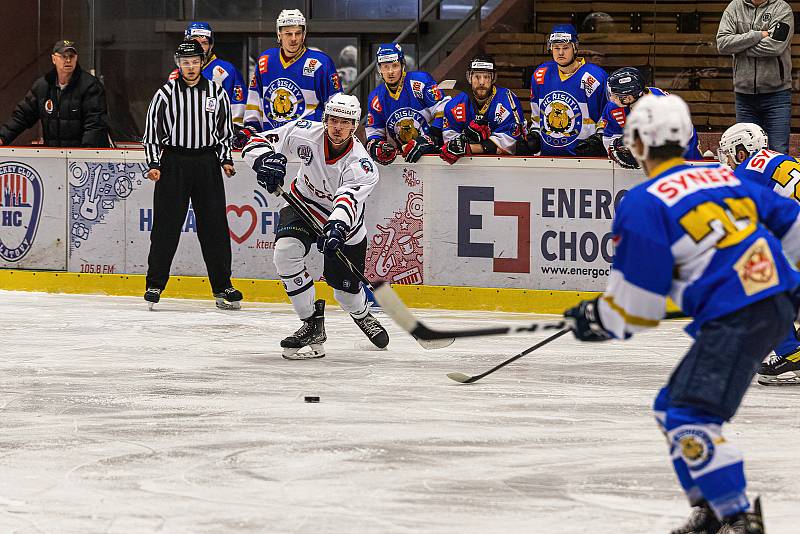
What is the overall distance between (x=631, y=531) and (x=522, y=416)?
1447mm

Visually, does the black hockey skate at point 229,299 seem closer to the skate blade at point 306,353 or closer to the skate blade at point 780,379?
the skate blade at point 306,353

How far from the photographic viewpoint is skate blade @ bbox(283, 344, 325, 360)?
5.76m

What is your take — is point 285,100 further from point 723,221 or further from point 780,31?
point 723,221

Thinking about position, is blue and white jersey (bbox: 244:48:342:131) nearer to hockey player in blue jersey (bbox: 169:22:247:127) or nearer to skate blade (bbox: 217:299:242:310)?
hockey player in blue jersey (bbox: 169:22:247:127)

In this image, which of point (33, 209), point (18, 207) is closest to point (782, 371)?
point (33, 209)

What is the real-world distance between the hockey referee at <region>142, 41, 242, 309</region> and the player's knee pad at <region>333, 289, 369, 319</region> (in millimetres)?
1492

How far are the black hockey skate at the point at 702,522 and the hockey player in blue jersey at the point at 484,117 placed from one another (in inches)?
183

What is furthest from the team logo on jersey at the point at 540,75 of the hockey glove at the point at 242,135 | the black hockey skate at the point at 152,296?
the black hockey skate at the point at 152,296

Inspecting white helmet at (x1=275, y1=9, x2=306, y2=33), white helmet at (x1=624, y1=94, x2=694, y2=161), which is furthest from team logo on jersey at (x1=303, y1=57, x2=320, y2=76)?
white helmet at (x1=624, y1=94, x2=694, y2=161)

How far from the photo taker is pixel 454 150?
24.2ft

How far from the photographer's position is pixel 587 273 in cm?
727

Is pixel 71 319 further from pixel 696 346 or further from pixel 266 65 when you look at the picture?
pixel 696 346

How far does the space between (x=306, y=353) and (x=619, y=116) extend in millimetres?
2428

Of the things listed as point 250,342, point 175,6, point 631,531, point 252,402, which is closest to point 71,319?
point 250,342
